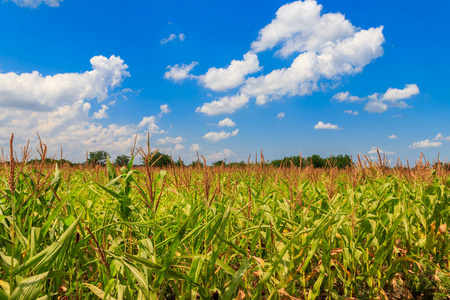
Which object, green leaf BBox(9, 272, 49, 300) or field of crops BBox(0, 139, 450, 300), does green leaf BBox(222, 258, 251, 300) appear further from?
green leaf BBox(9, 272, 49, 300)

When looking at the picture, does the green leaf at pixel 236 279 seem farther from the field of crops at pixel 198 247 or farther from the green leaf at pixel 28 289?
the green leaf at pixel 28 289

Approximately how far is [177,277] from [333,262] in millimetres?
1416

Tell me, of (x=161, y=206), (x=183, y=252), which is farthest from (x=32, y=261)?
(x=161, y=206)

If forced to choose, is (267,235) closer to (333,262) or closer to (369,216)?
(333,262)

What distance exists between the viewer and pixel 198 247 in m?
1.75

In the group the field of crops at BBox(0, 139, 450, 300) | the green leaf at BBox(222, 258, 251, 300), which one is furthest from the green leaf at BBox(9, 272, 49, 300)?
the green leaf at BBox(222, 258, 251, 300)

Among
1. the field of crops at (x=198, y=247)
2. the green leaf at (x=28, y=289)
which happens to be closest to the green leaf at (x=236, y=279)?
the field of crops at (x=198, y=247)

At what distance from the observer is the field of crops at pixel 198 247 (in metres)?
1.41

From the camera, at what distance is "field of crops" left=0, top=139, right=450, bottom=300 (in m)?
1.41

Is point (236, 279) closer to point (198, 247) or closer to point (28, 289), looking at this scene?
point (198, 247)

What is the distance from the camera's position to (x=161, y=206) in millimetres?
3166

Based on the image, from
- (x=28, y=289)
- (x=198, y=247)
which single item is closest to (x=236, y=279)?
(x=198, y=247)

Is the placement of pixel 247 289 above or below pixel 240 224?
below

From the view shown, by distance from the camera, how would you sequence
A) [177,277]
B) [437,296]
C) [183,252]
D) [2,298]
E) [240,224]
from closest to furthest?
1. [2,298]
2. [177,277]
3. [183,252]
4. [437,296]
5. [240,224]
